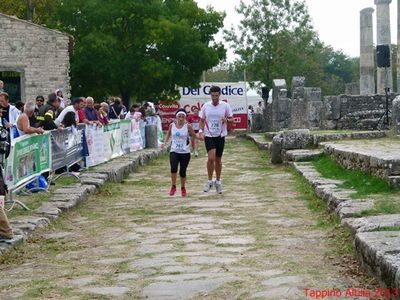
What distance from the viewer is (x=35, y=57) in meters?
32.9

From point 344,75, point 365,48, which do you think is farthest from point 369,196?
point 344,75

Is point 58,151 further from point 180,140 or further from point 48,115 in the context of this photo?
point 180,140

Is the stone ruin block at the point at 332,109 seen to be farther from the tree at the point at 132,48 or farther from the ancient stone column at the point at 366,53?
the tree at the point at 132,48

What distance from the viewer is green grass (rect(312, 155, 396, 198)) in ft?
36.9

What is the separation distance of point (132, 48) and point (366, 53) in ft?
33.0

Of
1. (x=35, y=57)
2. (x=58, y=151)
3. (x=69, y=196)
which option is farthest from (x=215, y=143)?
(x=35, y=57)

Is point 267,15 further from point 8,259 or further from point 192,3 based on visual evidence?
point 8,259

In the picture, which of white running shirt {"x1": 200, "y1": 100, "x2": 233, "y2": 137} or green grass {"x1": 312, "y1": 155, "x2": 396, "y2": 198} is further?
white running shirt {"x1": 200, "y1": 100, "x2": 233, "y2": 137}

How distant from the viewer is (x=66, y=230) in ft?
34.4

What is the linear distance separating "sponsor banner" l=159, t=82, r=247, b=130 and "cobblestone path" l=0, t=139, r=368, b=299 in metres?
29.9

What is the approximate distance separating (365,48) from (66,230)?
97.2ft

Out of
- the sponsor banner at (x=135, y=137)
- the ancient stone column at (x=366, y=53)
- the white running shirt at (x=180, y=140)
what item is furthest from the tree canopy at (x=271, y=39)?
the white running shirt at (x=180, y=140)

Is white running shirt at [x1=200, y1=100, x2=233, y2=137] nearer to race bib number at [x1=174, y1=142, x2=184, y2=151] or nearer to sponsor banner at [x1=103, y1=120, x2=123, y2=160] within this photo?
race bib number at [x1=174, y1=142, x2=184, y2=151]

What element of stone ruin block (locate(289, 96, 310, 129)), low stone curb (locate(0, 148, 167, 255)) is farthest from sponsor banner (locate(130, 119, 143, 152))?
stone ruin block (locate(289, 96, 310, 129))
